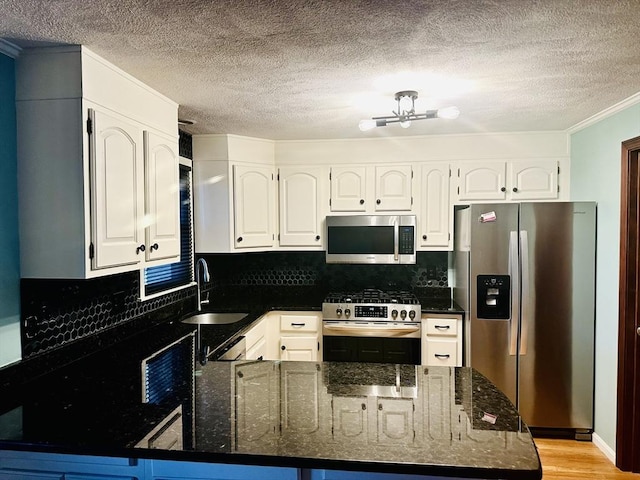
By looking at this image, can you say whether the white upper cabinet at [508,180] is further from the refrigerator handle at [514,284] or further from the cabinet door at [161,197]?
the cabinet door at [161,197]

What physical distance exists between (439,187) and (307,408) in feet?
8.33

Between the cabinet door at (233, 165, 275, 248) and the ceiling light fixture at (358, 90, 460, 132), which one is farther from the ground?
the ceiling light fixture at (358, 90, 460, 132)

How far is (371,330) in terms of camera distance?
3314mm

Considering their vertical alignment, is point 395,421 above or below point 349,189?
below

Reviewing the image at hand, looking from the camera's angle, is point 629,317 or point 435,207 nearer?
point 629,317

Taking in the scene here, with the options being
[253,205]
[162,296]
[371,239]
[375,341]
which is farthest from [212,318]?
[371,239]

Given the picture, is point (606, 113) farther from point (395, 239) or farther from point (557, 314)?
point (395, 239)

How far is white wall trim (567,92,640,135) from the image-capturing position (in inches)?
96.5

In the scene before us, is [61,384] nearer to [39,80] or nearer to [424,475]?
[39,80]

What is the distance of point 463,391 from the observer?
5.37ft

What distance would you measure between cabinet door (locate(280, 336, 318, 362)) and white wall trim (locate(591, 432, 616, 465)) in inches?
84.3

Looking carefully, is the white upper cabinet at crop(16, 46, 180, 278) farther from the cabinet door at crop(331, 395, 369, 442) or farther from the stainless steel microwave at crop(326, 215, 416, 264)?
the stainless steel microwave at crop(326, 215, 416, 264)

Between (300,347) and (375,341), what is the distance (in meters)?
0.64

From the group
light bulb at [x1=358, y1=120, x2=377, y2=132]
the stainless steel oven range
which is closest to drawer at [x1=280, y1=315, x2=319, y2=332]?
the stainless steel oven range
